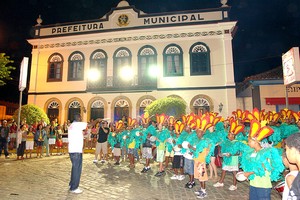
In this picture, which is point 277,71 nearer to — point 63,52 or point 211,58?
point 211,58

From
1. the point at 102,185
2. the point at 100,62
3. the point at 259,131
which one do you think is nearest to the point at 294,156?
the point at 259,131

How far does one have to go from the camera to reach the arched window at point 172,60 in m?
18.2

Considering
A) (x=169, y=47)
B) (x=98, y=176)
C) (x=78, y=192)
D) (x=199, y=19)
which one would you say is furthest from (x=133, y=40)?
(x=78, y=192)

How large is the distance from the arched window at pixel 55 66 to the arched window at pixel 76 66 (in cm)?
97

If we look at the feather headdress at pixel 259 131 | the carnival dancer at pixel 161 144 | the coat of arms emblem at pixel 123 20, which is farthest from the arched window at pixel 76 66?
the feather headdress at pixel 259 131

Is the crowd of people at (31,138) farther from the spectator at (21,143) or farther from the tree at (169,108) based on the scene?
the tree at (169,108)

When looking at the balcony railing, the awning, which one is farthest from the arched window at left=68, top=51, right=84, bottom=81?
the awning

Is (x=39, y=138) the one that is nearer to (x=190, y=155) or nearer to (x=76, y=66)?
(x=190, y=155)

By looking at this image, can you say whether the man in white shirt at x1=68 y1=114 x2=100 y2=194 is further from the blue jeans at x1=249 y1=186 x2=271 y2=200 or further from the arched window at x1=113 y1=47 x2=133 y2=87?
the arched window at x1=113 y1=47 x2=133 y2=87

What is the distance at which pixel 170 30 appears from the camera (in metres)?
18.2

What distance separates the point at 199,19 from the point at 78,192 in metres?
16.4

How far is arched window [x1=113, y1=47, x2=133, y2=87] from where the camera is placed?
18.3m

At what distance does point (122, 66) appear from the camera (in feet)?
62.0

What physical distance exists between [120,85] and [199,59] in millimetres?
6732
